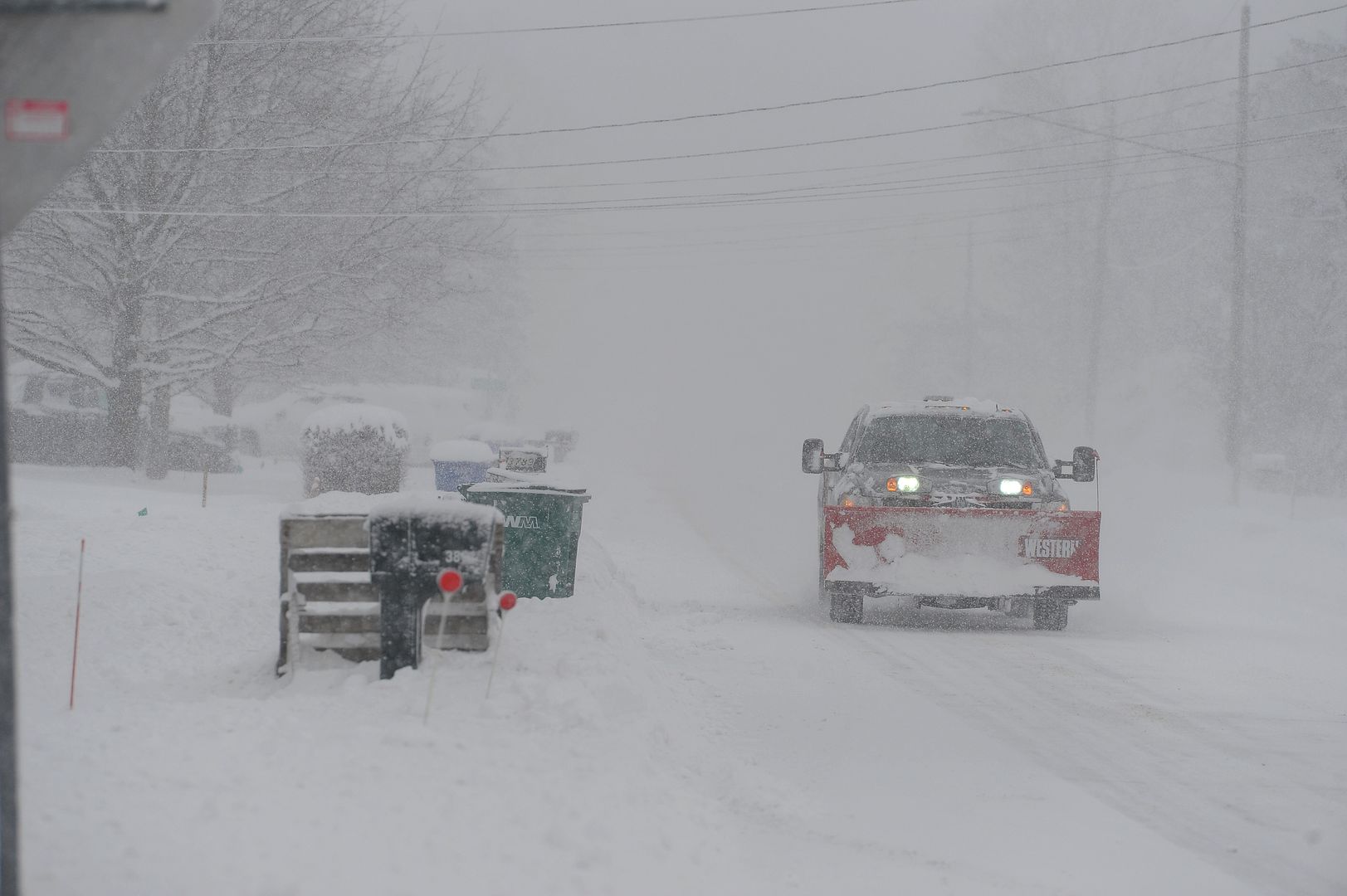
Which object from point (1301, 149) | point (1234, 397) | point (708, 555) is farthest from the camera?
point (1301, 149)

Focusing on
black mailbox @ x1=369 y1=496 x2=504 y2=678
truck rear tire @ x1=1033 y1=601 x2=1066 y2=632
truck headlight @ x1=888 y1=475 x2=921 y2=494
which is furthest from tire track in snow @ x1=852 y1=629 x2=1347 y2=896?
black mailbox @ x1=369 y1=496 x2=504 y2=678

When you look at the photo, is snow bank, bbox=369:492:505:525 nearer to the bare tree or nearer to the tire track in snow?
the tire track in snow

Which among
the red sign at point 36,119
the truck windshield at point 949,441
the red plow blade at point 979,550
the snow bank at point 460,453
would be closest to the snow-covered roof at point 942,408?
the truck windshield at point 949,441

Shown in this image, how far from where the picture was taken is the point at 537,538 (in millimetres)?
9953

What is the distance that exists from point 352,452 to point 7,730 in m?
12.9

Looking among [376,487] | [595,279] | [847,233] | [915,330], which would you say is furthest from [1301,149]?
[595,279]

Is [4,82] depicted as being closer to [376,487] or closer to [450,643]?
[450,643]

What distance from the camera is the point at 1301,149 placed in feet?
112

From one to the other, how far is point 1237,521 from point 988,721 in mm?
14225

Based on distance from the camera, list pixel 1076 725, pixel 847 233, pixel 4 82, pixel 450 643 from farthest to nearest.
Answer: pixel 847 233, pixel 1076 725, pixel 450 643, pixel 4 82

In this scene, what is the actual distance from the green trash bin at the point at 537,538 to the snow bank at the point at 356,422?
21.5ft


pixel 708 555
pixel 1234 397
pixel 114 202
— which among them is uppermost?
pixel 114 202

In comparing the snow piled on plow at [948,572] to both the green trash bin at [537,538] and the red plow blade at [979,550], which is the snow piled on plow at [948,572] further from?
the green trash bin at [537,538]

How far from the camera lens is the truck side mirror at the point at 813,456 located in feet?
39.0
